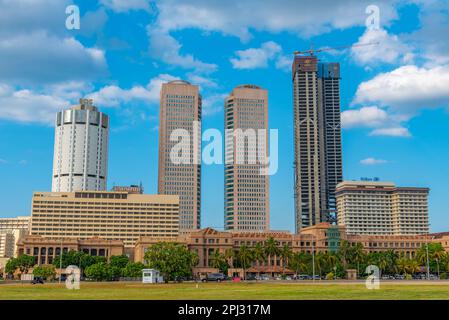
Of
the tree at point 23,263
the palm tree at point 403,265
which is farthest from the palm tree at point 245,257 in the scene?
the tree at point 23,263

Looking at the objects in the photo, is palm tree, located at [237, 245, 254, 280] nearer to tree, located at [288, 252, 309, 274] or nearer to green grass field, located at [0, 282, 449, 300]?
tree, located at [288, 252, 309, 274]

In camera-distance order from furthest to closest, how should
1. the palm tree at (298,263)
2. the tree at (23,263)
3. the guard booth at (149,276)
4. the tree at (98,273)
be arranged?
the tree at (23,263), the palm tree at (298,263), the tree at (98,273), the guard booth at (149,276)

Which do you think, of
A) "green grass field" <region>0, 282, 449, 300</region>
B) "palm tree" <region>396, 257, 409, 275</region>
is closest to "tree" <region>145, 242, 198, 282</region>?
"green grass field" <region>0, 282, 449, 300</region>

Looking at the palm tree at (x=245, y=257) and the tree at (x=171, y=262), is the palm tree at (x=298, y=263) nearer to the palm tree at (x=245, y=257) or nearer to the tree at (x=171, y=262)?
the palm tree at (x=245, y=257)

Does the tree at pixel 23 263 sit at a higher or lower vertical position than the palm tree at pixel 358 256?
lower

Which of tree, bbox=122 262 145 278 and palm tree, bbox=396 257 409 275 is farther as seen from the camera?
palm tree, bbox=396 257 409 275

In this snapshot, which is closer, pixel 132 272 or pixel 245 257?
pixel 132 272

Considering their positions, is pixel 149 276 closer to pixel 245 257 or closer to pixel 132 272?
pixel 132 272

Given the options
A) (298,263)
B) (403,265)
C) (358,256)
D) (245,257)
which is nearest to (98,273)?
(245,257)

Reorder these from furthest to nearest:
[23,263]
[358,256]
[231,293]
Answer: [23,263] < [358,256] < [231,293]
